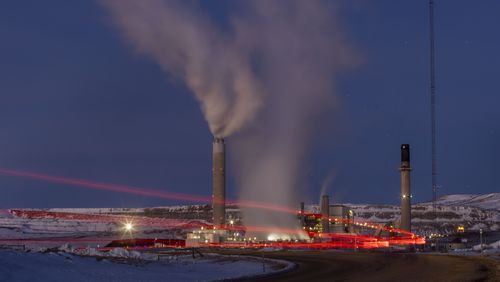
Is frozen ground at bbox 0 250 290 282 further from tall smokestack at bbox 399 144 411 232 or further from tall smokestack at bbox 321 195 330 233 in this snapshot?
tall smokestack at bbox 399 144 411 232

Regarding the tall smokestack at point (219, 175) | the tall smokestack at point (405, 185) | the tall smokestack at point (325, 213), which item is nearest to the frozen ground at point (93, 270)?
the tall smokestack at point (219, 175)

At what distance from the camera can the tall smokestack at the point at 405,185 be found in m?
130

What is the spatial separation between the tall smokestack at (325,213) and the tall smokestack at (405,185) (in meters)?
14.1

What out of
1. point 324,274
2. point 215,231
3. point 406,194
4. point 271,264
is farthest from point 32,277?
point 406,194

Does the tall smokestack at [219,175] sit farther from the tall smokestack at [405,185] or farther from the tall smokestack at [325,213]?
the tall smokestack at [405,185]

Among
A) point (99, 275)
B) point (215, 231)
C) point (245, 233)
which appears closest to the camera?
point (99, 275)

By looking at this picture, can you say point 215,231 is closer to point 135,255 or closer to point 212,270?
point 135,255

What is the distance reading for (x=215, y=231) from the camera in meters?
115

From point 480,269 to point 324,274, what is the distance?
33.3 feet

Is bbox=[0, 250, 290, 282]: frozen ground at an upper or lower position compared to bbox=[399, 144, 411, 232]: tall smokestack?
lower

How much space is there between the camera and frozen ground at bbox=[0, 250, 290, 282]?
34594 millimetres

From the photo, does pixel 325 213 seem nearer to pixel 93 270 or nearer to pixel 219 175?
pixel 219 175

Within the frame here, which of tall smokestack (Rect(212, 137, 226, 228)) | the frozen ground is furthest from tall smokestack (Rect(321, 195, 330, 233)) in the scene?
the frozen ground

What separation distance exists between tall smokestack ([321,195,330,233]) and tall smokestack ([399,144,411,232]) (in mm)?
14088
